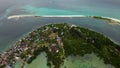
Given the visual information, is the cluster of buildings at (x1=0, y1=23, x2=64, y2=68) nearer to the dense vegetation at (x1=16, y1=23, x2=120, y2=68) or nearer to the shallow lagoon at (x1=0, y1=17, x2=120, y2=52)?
the dense vegetation at (x1=16, y1=23, x2=120, y2=68)

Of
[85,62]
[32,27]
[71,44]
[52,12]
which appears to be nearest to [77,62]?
[85,62]

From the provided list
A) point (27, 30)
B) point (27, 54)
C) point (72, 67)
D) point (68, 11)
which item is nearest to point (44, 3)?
point (68, 11)

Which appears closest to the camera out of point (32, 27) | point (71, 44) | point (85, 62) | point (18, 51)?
point (85, 62)

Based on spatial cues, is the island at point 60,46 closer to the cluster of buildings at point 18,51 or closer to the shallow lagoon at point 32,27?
the cluster of buildings at point 18,51

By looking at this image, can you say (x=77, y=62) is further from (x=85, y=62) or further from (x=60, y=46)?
(x=60, y=46)

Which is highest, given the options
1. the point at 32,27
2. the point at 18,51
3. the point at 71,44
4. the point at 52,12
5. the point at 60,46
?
the point at 52,12

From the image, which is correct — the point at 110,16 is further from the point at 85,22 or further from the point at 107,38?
the point at 107,38

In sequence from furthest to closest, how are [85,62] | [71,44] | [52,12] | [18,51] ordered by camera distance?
[52,12], [71,44], [18,51], [85,62]

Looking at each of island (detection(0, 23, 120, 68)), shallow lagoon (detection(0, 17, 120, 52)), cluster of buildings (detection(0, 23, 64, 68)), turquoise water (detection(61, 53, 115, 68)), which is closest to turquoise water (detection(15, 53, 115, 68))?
turquoise water (detection(61, 53, 115, 68))
